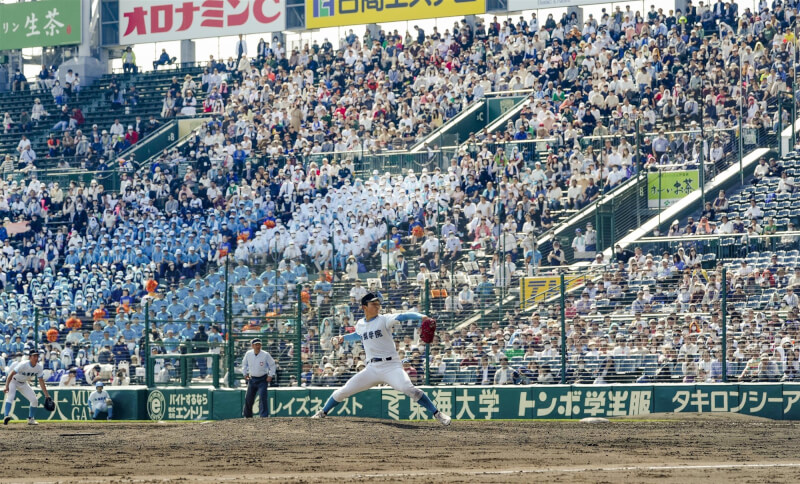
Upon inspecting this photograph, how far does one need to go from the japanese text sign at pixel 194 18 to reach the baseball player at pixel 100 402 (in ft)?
88.1

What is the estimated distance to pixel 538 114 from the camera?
3697cm

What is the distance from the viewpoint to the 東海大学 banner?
2158 inches

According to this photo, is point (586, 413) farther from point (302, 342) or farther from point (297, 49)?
point (297, 49)

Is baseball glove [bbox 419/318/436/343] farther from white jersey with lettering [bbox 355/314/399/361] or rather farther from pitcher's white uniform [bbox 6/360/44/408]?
pitcher's white uniform [bbox 6/360/44/408]

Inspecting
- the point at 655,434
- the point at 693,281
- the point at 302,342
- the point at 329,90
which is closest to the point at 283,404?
the point at 302,342

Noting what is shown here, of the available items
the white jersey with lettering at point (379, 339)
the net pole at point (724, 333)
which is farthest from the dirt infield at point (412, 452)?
the net pole at point (724, 333)

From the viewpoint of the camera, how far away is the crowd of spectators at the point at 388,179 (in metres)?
29.0

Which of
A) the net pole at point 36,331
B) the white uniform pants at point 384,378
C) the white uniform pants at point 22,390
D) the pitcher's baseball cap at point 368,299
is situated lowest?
the white uniform pants at point 22,390

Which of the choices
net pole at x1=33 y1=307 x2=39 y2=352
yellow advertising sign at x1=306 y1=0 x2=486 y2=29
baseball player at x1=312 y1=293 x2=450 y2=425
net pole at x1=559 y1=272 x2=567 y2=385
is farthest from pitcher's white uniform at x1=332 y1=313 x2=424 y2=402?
yellow advertising sign at x1=306 y1=0 x2=486 y2=29

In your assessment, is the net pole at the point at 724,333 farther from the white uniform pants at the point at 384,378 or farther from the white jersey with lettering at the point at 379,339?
the white jersey with lettering at the point at 379,339

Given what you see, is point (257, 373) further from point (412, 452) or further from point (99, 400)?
point (412, 452)

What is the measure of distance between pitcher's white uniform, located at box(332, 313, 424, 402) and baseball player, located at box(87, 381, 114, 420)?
972 centimetres

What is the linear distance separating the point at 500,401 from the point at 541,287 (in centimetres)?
483

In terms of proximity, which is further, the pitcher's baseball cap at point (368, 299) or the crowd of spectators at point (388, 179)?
the crowd of spectators at point (388, 179)
